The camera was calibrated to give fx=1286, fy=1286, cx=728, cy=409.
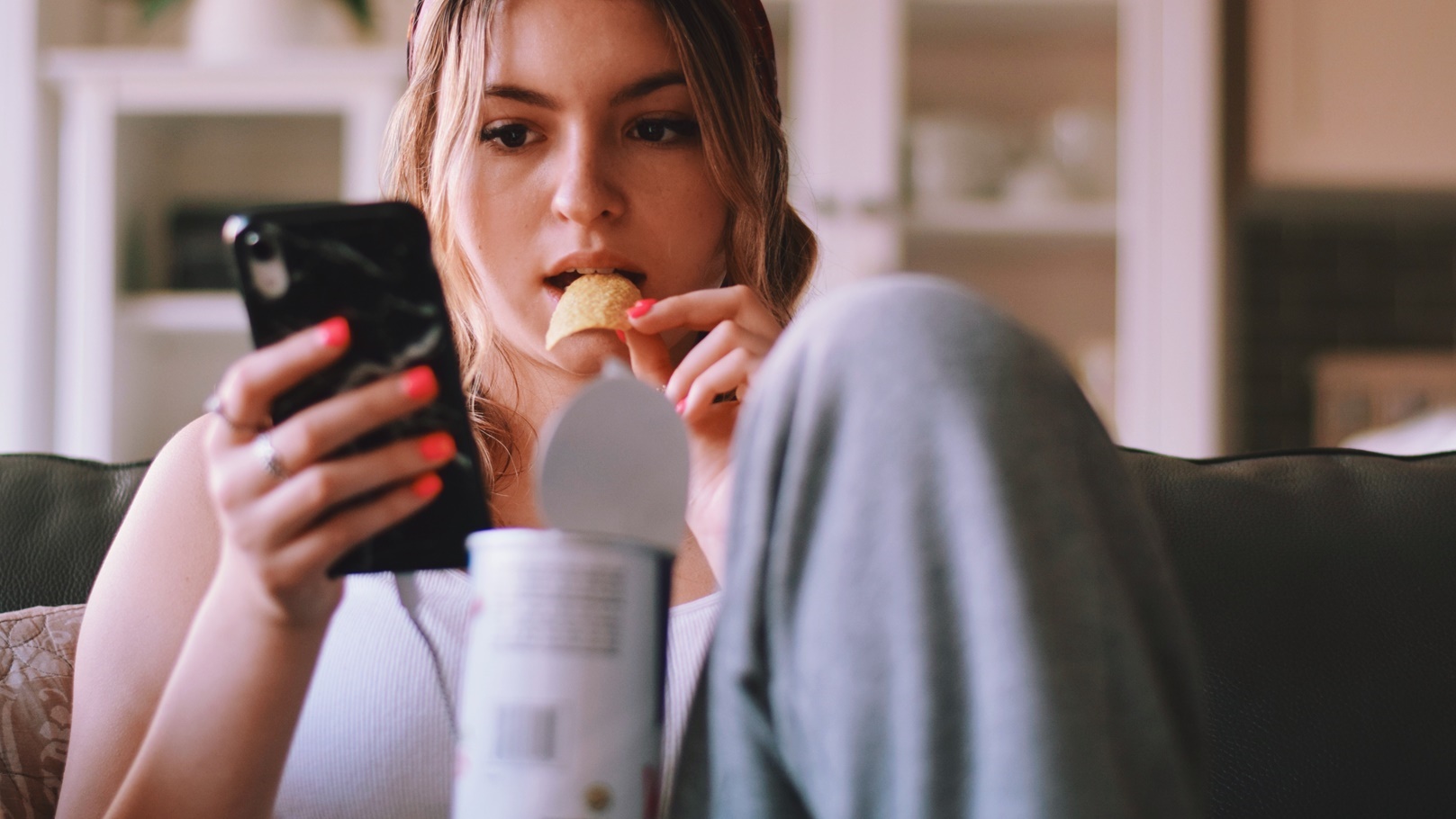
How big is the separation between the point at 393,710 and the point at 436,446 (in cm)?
37

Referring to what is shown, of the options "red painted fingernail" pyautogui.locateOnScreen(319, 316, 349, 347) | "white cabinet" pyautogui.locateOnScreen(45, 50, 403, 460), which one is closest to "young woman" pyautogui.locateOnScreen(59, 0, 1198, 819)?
"red painted fingernail" pyautogui.locateOnScreen(319, 316, 349, 347)

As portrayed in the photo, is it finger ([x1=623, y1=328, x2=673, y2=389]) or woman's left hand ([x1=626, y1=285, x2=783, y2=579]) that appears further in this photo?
finger ([x1=623, y1=328, x2=673, y2=389])

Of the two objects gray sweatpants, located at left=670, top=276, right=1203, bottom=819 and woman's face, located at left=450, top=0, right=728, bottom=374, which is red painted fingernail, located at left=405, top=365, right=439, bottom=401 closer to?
gray sweatpants, located at left=670, top=276, right=1203, bottom=819

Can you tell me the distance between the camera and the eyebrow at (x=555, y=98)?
46.4 inches

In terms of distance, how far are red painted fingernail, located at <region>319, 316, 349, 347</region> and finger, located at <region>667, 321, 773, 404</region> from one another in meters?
0.28

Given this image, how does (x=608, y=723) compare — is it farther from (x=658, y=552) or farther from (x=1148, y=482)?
(x=1148, y=482)

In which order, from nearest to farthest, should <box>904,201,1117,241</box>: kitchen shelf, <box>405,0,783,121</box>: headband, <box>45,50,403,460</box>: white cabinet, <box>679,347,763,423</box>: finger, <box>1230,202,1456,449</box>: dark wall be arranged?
1. <box>679,347,763,423</box>: finger
2. <box>405,0,783,121</box>: headband
3. <box>45,50,403,460</box>: white cabinet
4. <box>904,201,1117,241</box>: kitchen shelf
5. <box>1230,202,1456,449</box>: dark wall

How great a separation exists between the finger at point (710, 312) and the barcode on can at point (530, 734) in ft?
1.47

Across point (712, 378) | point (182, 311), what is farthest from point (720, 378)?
point (182, 311)

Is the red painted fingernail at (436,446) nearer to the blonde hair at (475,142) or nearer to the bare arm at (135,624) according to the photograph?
the bare arm at (135,624)

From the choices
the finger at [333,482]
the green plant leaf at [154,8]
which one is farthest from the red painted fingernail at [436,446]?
the green plant leaf at [154,8]

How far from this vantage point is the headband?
1.27 m

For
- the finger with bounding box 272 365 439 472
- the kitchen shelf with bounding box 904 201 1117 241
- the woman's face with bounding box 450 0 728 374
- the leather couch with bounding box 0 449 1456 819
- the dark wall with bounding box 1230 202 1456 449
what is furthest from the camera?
the dark wall with bounding box 1230 202 1456 449

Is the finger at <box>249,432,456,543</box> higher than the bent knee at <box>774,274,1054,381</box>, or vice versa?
the bent knee at <box>774,274,1054,381</box>
